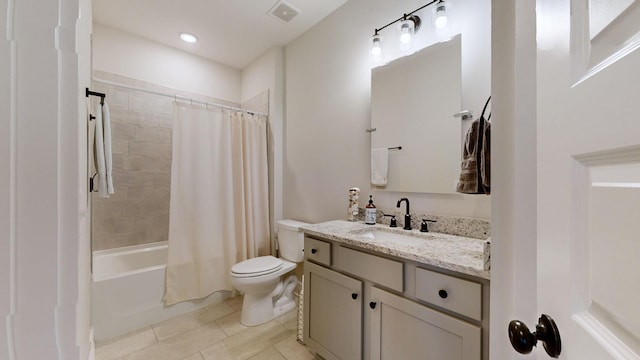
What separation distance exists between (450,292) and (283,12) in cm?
234

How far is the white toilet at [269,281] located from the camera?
6.25ft

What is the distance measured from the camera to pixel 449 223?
1.41 metres

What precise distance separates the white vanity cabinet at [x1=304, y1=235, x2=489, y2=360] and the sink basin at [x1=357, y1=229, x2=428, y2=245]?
29cm

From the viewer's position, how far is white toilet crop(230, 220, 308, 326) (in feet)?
6.25

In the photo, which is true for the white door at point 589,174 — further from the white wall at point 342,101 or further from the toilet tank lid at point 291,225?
the toilet tank lid at point 291,225

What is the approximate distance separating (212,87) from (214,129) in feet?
2.98

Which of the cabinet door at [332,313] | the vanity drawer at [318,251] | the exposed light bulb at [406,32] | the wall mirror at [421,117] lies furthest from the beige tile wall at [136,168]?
the cabinet door at [332,313]

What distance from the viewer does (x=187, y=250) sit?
2213 mm

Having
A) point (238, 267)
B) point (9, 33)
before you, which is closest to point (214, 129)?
point (238, 267)

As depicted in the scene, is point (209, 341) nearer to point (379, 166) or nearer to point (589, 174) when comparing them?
point (379, 166)

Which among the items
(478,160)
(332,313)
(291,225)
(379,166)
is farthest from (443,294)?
(291,225)

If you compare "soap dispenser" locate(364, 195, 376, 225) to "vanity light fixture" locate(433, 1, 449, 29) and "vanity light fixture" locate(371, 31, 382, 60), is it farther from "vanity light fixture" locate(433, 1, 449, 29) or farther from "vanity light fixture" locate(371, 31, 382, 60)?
"vanity light fixture" locate(433, 1, 449, 29)

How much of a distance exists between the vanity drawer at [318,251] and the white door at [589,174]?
104 cm

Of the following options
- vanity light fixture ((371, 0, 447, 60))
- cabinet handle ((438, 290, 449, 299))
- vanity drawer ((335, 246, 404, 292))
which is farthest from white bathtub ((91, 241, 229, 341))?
vanity light fixture ((371, 0, 447, 60))
